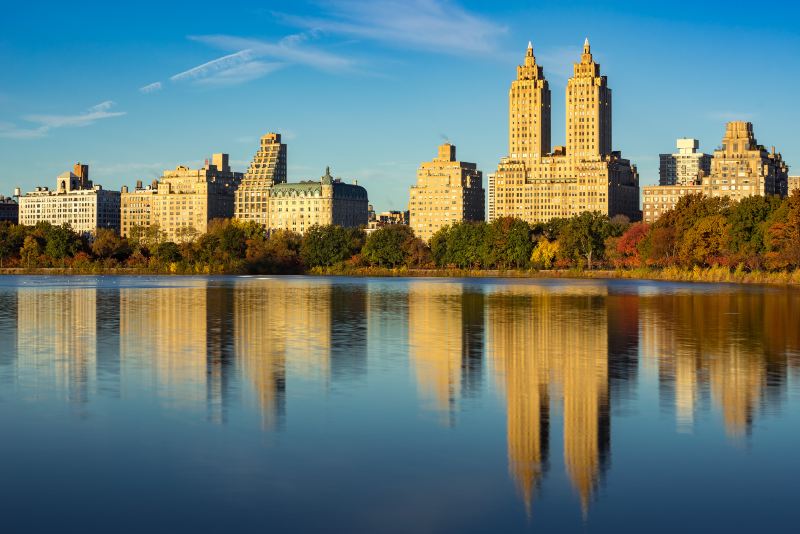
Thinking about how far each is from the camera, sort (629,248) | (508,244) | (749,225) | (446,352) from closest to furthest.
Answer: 1. (446,352)
2. (749,225)
3. (629,248)
4. (508,244)

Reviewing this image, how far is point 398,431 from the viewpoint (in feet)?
84.0

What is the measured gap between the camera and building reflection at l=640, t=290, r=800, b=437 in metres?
29.6

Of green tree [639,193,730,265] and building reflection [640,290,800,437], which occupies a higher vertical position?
green tree [639,193,730,265]

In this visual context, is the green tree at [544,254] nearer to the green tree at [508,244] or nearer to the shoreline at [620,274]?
the green tree at [508,244]

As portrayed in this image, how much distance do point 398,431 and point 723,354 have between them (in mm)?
20233

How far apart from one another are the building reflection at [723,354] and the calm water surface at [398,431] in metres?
0.19

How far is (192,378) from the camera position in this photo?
33.9 m

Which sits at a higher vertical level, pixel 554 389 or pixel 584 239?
pixel 584 239

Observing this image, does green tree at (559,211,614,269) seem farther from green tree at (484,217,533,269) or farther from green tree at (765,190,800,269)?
green tree at (765,190,800,269)

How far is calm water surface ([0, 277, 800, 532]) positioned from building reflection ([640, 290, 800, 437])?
0.19 m

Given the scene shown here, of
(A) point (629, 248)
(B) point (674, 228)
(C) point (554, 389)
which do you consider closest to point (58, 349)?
(C) point (554, 389)

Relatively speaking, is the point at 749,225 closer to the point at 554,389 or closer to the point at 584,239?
the point at 584,239

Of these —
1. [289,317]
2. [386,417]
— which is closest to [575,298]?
[289,317]

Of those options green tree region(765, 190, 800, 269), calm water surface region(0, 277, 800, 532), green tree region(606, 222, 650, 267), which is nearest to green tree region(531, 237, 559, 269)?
green tree region(606, 222, 650, 267)
